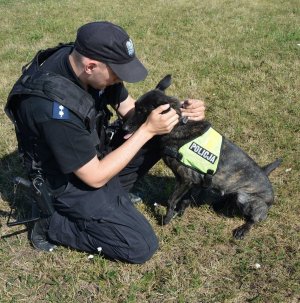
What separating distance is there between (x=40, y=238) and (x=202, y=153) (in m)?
1.70

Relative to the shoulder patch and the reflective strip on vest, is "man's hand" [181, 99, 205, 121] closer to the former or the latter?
the reflective strip on vest

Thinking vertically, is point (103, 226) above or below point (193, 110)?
below

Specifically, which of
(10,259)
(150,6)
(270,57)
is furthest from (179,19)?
(10,259)

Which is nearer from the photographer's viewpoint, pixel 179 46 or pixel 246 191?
pixel 246 191

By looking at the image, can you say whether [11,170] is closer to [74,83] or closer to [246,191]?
[74,83]

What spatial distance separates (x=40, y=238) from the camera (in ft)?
12.5

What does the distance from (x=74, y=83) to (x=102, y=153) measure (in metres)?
0.95

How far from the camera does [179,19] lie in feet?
32.5

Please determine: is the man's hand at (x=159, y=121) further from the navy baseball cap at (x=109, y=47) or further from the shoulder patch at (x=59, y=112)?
the shoulder patch at (x=59, y=112)

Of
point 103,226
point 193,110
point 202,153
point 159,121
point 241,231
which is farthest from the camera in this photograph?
point 241,231

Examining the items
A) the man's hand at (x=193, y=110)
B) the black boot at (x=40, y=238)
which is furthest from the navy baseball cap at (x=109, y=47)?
the black boot at (x=40, y=238)

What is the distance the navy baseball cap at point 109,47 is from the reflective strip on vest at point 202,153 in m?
1.03

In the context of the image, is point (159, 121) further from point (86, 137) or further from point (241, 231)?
point (241, 231)

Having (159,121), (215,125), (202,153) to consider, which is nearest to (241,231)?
(202,153)
